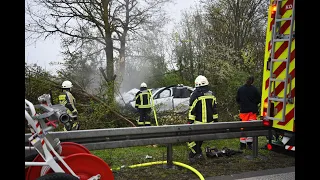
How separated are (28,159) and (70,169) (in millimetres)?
451

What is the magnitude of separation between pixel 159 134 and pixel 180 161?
876 mm

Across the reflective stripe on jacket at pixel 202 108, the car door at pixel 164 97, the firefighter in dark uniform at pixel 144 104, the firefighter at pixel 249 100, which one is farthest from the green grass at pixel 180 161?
the car door at pixel 164 97

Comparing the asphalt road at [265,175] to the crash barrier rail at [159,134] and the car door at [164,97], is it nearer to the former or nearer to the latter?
the crash barrier rail at [159,134]

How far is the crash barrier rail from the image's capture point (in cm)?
407

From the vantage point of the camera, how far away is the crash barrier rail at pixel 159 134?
160 inches

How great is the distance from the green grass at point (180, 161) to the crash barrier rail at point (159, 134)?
0.22m

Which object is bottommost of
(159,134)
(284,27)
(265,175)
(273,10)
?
(265,175)

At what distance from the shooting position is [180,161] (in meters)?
5.16

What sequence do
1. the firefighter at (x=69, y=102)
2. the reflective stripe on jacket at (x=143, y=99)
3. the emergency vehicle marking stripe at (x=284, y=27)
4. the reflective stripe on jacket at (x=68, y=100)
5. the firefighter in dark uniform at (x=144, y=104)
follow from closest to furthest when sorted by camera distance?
the emergency vehicle marking stripe at (x=284, y=27), the firefighter at (x=69, y=102), the reflective stripe on jacket at (x=68, y=100), the firefighter in dark uniform at (x=144, y=104), the reflective stripe on jacket at (x=143, y=99)

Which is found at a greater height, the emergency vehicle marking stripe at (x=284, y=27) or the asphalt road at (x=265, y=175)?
the emergency vehicle marking stripe at (x=284, y=27)

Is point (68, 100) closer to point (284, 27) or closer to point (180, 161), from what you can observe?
point (180, 161)

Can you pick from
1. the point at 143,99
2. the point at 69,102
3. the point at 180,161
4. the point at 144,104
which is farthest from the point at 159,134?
the point at 143,99

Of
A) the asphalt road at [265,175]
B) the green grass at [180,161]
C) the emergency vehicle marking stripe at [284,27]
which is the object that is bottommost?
the asphalt road at [265,175]
